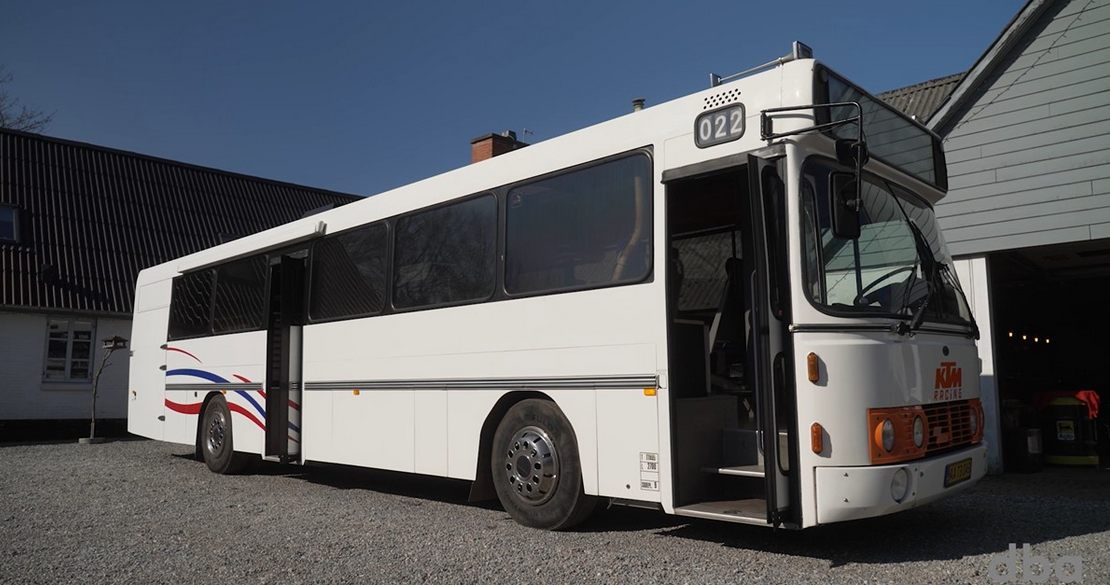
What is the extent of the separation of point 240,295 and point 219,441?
195 cm

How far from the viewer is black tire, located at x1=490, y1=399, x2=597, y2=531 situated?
255 inches

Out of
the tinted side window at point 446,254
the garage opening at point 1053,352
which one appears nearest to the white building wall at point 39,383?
the tinted side window at point 446,254

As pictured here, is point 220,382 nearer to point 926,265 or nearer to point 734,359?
point 734,359

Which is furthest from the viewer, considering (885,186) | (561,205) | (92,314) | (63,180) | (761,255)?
(63,180)

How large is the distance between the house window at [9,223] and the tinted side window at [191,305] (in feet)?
32.8

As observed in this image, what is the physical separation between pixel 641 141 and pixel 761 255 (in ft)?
4.50

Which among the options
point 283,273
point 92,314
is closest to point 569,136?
point 283,273

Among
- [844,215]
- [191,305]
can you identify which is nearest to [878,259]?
[844,215]

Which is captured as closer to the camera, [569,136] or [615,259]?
[615,259]

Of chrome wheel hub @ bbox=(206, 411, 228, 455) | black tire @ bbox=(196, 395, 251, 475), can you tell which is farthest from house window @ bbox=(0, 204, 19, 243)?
chrome wheel hub @ bbox=(206, 411, 228, 455)

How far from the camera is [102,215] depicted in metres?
22.2

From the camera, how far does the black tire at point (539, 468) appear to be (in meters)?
6.49

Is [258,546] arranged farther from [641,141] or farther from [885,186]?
[885,186]

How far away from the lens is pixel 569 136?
6906mm
